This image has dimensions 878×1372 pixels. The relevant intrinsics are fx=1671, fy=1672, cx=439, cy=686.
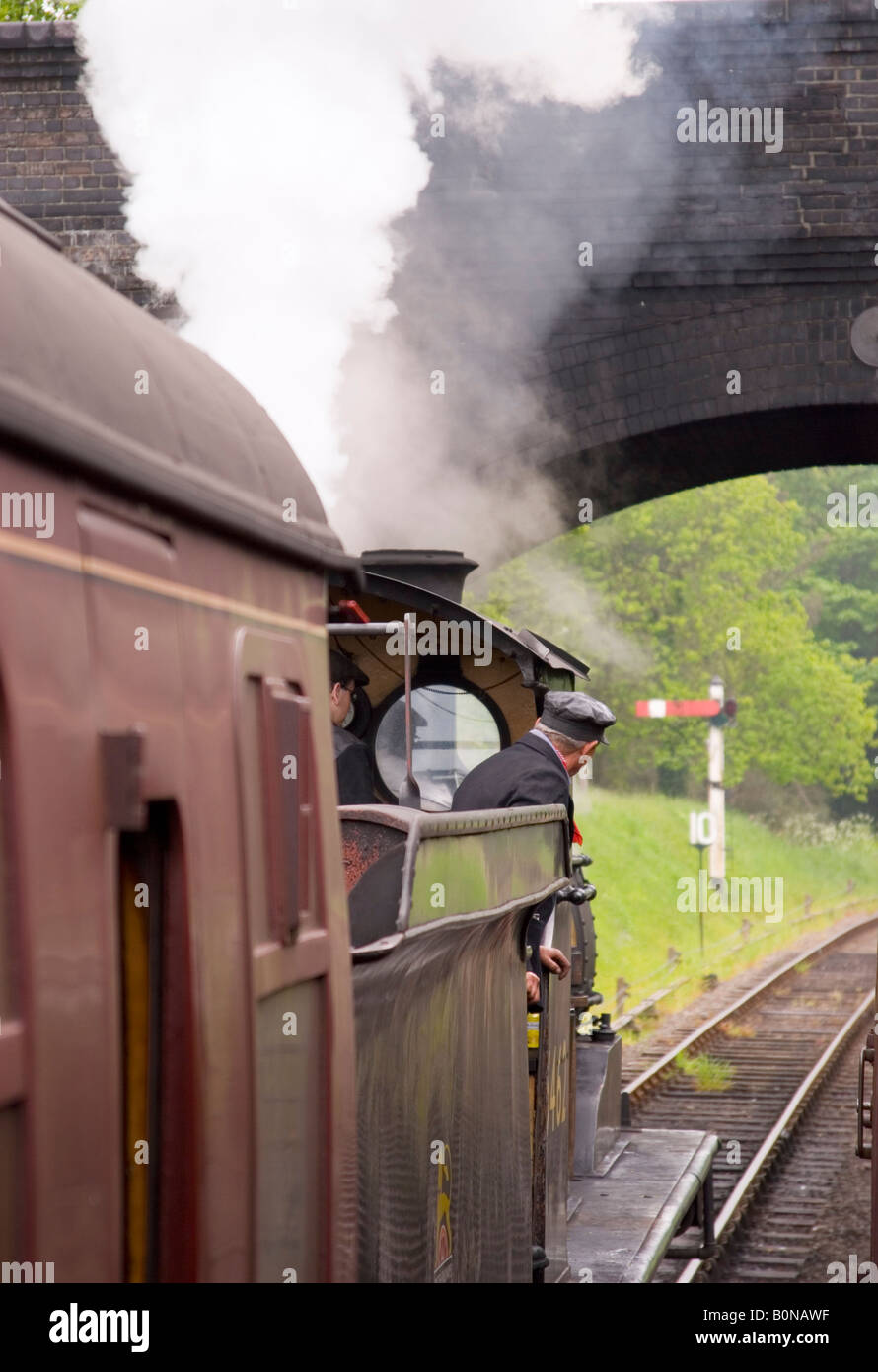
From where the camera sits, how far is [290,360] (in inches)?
408

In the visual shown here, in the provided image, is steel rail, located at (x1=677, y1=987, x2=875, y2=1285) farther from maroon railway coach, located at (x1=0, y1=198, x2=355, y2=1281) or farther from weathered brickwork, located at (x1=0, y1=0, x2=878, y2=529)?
weathered brickwork, located at (x1=0, y1=0, x2=878, y2=529)

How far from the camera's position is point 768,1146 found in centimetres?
1105

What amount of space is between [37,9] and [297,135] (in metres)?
12.4

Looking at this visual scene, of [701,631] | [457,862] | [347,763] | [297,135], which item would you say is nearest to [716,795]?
[701,631]

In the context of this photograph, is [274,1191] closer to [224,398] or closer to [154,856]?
[154,856]

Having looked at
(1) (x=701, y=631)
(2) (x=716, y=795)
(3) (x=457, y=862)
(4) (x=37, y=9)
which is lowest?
(2) (x=716, y=795)

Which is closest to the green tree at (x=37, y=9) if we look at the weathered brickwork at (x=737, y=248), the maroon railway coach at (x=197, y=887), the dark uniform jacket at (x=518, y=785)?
the weathered brickwork at (x=737, y=248)

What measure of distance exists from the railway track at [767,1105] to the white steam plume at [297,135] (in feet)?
16.5

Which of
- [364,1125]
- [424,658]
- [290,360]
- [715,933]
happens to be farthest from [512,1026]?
[715,933]

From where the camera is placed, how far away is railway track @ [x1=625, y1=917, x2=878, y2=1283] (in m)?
9.20

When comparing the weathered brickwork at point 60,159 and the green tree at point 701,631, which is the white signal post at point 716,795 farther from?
the weathered brickwork at point 60,159

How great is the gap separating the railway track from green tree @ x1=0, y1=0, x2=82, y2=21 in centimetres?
1433

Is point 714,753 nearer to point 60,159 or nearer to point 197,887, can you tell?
point 60,159

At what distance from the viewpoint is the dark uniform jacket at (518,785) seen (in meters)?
4.97
